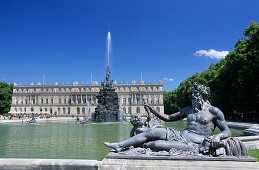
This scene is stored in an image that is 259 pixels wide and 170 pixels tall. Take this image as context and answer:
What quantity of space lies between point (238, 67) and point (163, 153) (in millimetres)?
24011

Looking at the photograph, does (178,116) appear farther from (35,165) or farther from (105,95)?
(105,95)

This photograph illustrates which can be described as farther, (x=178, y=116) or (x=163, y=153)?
(x=178, y=116)

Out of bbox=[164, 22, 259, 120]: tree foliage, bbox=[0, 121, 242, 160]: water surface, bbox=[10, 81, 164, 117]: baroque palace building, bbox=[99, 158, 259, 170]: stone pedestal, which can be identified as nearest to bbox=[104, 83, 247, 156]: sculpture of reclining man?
bbox=[99, 158, 259, 170]: stone pedestal

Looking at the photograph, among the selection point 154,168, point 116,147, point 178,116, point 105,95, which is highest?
point 105,95

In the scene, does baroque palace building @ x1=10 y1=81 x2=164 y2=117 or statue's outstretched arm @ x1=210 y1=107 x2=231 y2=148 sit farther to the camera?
baroque palace building @ x1=10 y1=81 x2=164 y2=117

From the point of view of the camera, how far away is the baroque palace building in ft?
270

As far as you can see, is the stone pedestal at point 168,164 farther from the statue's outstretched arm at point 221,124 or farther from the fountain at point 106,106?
the fountain at point 106,106

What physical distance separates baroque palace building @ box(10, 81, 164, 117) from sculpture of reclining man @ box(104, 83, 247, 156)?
77414 mm

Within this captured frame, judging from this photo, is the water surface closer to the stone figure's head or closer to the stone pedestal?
the stone pedestal

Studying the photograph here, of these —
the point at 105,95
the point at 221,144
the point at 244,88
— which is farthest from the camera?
the point at 105,95

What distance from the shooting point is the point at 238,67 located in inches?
923

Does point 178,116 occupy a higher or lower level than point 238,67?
lower

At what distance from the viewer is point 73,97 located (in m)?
83.4

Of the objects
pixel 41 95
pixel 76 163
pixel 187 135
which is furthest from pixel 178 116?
pixel 41 95
